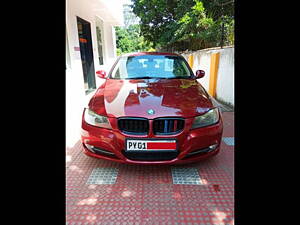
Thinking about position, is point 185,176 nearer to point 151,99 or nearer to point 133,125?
point 133,125

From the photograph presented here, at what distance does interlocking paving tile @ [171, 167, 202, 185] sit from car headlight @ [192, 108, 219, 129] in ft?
2.10

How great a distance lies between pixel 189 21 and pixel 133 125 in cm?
746

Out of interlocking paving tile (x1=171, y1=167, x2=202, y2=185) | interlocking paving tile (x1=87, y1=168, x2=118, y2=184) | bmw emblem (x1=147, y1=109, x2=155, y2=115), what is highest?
bmw emblem (x1=147, y1=109, x2=155, y2=115)

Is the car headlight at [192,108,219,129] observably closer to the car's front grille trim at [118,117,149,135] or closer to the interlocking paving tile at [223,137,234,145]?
the car's front grille trim at [118,117,149,135]

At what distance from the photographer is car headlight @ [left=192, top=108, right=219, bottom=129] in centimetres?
225

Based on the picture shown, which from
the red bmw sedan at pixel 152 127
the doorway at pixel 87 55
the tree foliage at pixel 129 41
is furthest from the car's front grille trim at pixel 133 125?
the tree foliage at pixel 129 41

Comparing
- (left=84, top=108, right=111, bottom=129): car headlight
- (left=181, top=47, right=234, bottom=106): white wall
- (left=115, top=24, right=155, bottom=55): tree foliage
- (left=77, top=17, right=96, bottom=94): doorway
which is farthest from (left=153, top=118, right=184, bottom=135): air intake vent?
(left=115, top=24, right=155, bottom=55): tree foliage

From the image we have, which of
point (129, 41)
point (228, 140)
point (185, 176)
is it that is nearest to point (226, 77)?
point (228, 140)

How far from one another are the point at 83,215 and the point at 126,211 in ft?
1.30

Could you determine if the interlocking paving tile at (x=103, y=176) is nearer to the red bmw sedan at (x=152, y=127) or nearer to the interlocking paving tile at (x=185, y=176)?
the red bmw sedan at (x=152, y=127)
